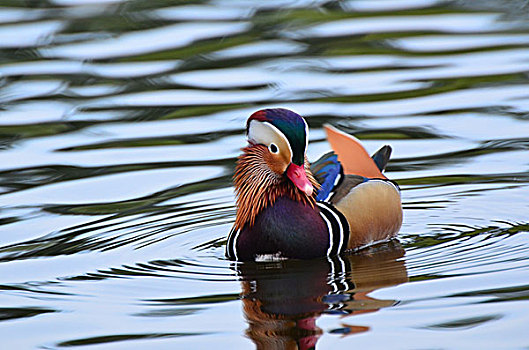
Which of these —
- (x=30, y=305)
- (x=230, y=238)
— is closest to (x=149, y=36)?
(x=230, y=238)

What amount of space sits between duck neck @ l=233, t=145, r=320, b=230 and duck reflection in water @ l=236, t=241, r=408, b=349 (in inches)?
13.7

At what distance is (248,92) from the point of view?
35.7 ft

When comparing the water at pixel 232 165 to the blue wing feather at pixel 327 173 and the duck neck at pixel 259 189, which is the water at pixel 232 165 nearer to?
the duck neck at pixel 259 189

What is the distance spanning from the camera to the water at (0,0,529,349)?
19.2 ft

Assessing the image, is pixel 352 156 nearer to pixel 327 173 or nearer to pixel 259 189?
pixel 327 173

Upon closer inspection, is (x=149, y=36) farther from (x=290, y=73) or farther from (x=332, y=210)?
(x=332, y=210)

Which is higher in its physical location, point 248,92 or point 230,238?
point 248,92

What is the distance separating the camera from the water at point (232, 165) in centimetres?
586

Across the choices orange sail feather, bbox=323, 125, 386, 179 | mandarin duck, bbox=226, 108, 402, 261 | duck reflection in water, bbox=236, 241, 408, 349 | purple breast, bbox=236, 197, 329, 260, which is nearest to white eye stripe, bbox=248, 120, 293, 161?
mandarin duck, bbox=226, 108, 402, 261

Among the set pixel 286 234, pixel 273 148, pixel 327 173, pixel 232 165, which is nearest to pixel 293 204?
pixel 286 234

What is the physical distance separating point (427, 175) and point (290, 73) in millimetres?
3191

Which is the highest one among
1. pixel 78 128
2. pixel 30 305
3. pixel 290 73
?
pixel 290 73

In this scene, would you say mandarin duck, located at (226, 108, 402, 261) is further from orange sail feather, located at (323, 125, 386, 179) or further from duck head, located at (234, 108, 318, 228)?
orange sail feather, located at (323, 125, 386, 179)

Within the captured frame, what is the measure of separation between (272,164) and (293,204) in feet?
0.88
